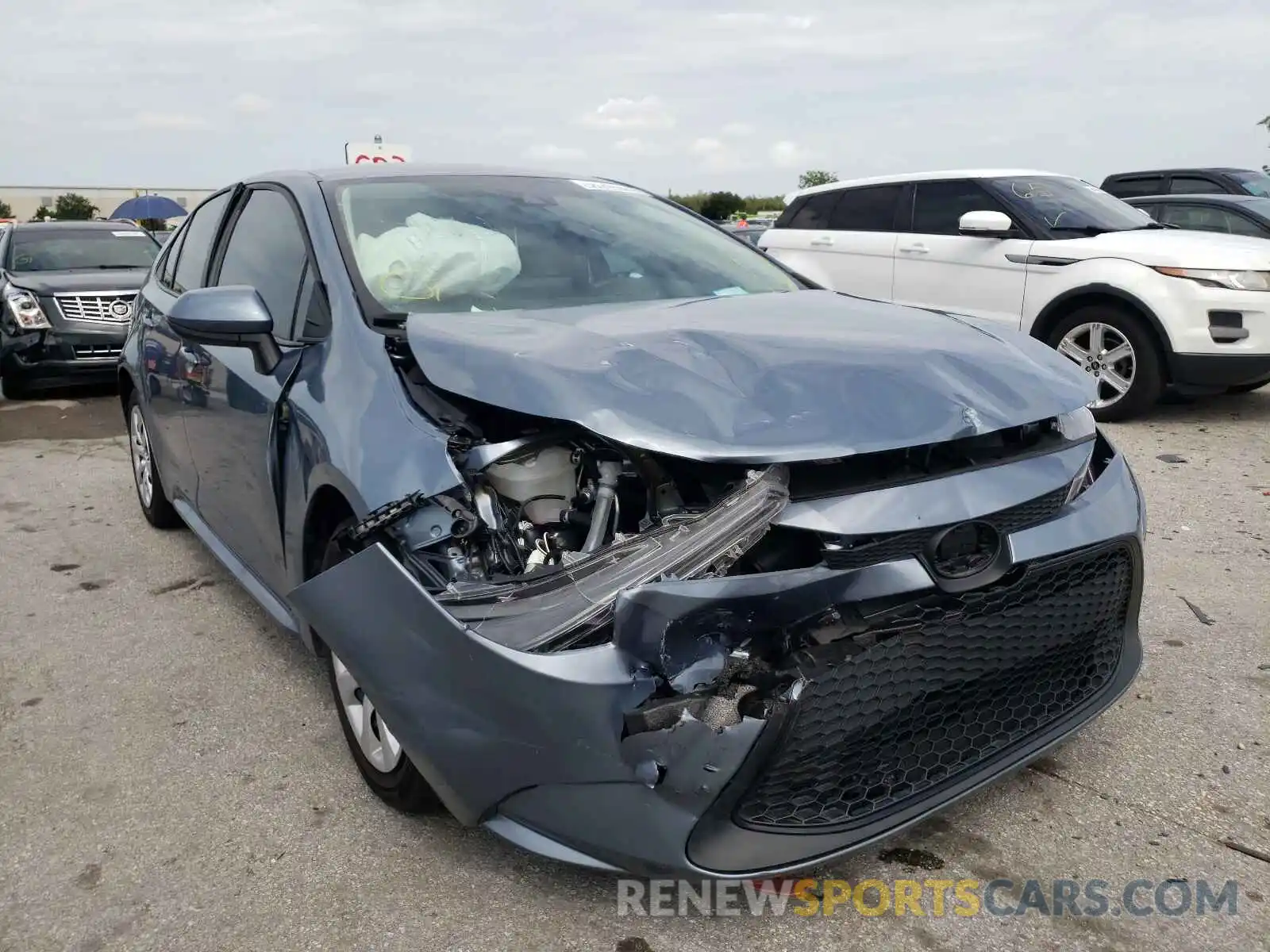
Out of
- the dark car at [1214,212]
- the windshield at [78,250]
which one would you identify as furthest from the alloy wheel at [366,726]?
the dark car at [1214,212]

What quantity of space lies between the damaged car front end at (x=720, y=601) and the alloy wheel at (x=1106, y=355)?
4679 millimetres

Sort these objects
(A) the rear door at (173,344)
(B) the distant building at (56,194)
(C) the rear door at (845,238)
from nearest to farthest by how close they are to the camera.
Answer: (A) the rear door at (173,344)
(C) the rear door at (845,238)
(B) the distant building at (56,194)

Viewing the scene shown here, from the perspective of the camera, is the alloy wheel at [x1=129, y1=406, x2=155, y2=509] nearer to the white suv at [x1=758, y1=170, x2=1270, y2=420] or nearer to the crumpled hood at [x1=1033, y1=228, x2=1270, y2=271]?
the white suv at [x1=758, y1=170, x2=1270, y2=420]

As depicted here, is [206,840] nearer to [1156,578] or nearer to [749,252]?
[749,252]

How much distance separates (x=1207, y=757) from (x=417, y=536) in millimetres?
2135

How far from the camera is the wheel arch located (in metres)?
6.45

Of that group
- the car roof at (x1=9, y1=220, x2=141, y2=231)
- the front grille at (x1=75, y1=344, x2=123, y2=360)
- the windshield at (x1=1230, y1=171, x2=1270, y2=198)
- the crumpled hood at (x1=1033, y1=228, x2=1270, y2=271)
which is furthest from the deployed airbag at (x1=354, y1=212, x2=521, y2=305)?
the windshield at (x1=1230, y1=171, x2=1270, y2=198)

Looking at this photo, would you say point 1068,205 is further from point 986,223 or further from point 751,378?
point 751,378

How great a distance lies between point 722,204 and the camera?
5028 centimetres

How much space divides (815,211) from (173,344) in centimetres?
614

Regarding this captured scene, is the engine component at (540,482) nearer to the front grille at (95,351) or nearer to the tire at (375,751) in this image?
the tire at (375,751)

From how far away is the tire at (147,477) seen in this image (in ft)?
15.5

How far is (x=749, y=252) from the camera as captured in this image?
3.83 meters

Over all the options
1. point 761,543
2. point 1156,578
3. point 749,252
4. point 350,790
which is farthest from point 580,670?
point 1156,578
